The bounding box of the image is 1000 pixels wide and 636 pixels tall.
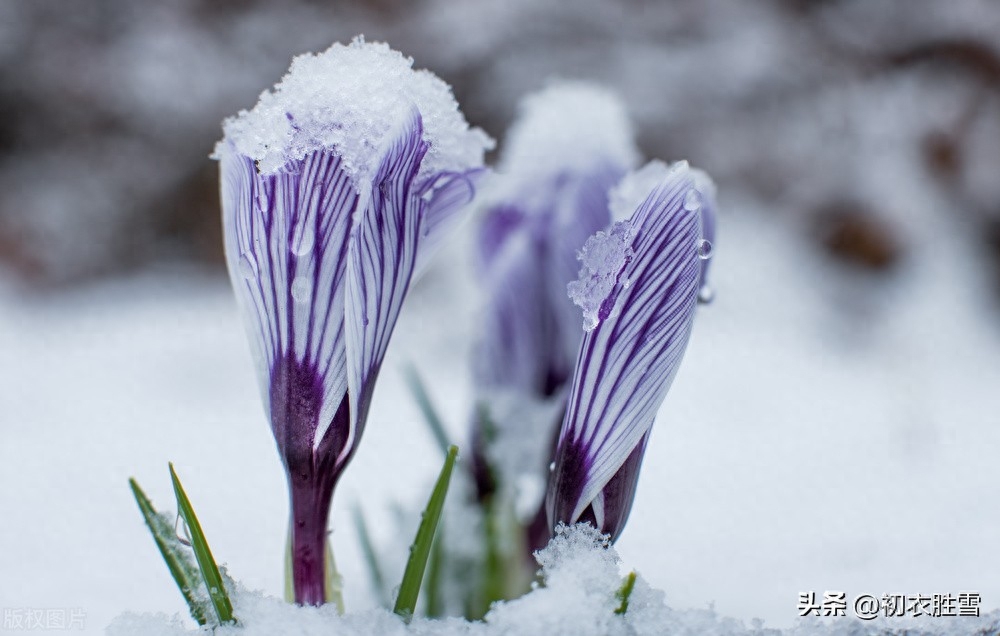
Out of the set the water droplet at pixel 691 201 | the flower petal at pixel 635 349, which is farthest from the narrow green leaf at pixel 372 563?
the water droplet at pixel 691 201

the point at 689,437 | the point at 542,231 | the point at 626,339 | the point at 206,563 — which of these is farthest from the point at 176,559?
the point at 689,437

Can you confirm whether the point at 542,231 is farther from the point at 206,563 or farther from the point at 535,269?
the point at 206,563

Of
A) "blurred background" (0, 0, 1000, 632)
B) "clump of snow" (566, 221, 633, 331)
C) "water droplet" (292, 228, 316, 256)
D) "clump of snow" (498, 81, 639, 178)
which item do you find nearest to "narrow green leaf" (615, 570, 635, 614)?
"clump of snow" (566, 221, 633, 331)

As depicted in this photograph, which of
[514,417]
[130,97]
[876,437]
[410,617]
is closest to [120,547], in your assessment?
[514,417]

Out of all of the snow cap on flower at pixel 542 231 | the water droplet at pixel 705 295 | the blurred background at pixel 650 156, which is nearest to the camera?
the water droplet at pixel 705 295

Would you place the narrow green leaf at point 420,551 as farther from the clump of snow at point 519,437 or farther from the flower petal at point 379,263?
the clump of snow at point 519,437

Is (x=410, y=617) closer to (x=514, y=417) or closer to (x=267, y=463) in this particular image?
(x=514, y=417)
